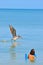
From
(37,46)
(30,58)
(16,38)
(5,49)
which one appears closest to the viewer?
(30,58)

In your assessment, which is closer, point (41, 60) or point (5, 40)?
point (41, 60)

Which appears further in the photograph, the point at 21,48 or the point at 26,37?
the point at 26,37

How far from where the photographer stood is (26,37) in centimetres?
3067

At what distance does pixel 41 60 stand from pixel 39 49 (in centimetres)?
375

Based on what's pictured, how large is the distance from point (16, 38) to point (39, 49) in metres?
4.00

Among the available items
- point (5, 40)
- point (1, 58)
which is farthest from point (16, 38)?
point (1, 58)

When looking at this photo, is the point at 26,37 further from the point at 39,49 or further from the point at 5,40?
the point at 39,49

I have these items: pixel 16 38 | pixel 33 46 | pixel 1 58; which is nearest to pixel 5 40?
pixel 16 38

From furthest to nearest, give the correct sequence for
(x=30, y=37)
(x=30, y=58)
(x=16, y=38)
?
(x=30, y=37) < (x=16, y=38) < (x=30, y=58)

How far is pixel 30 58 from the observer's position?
1925 centimetres

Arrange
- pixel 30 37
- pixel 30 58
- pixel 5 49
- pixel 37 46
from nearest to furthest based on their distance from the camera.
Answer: pixel 30 58 < pixel 5 49 < pixel 37 46 < pixel 30 37

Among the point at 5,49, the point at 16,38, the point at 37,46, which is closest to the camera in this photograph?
the point at 5,49

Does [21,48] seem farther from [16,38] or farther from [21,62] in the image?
[21,62]

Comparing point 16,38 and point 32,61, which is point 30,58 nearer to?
point 32,61
